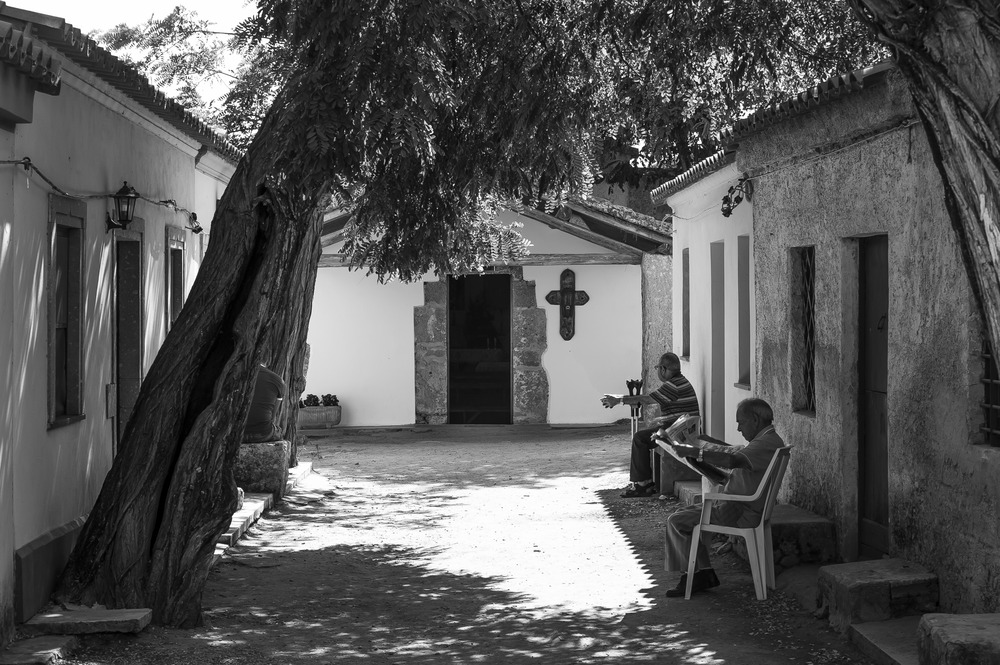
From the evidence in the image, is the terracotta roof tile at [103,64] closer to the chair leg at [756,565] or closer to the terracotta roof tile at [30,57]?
the terracotta roof tile at [30,57]

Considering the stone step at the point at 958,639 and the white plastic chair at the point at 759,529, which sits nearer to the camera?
the stone step at the point at 958,639

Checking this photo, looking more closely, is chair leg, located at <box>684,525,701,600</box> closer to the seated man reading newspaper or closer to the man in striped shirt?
the seated man reading newspaper

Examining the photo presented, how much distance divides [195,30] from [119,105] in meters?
9.02

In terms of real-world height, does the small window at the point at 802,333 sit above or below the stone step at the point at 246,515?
above

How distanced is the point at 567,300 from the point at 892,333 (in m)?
11.3

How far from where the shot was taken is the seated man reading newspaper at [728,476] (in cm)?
746

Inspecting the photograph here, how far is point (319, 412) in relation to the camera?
18.1 metres

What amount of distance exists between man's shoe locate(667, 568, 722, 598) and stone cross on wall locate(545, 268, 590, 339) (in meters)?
10.6

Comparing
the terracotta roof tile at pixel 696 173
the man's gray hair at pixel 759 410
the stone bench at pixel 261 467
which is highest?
the terracotta roof tile at pixel 696 173

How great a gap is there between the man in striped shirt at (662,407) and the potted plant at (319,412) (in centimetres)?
688

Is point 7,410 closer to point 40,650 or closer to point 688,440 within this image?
point 40,650

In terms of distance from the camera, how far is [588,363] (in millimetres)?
18344

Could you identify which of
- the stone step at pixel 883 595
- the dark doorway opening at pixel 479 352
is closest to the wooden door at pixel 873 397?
the stone step at pixel 883 595

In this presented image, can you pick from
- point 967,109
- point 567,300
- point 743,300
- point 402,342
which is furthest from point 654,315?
point 967,109
